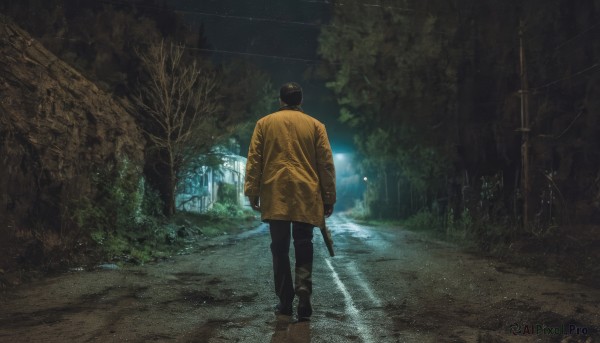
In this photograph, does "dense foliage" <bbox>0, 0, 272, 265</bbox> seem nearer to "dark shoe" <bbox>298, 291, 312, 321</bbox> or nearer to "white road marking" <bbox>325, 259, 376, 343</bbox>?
"white road marking" <bbox>325, 259, 376, 343</bbox>

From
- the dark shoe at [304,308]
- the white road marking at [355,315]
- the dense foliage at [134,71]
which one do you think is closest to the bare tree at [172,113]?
the dense foliage at [134,71]

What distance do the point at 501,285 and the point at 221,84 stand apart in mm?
16508

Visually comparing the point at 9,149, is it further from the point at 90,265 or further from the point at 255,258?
the point at 255,258

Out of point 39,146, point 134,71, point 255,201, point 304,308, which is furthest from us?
point 134,71

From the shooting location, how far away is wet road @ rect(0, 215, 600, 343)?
12.1 ft

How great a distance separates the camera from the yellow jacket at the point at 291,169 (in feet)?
13.6

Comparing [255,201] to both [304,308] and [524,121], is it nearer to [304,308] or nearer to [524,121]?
[304,308]

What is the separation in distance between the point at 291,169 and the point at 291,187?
170mm

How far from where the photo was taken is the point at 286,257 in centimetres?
430

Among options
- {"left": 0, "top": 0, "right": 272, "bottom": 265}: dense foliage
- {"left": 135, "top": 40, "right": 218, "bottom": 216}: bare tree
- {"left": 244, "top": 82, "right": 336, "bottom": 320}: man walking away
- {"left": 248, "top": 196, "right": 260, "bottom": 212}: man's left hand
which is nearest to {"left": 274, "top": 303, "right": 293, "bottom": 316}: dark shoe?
{"left": 244, "top": 82, "right": 336, "bottom": 320}: man walking away

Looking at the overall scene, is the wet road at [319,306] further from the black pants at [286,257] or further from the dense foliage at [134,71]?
the dense foliage at [134,71]

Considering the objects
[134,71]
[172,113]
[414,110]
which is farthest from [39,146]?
[414,110]

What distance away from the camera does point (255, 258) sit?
337 inches

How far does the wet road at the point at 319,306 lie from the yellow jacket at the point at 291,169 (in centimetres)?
102
